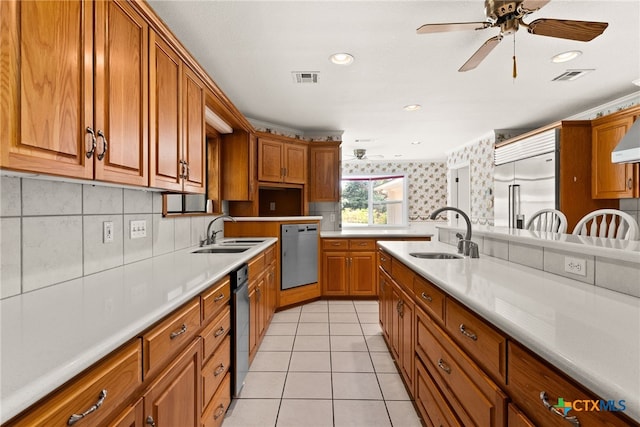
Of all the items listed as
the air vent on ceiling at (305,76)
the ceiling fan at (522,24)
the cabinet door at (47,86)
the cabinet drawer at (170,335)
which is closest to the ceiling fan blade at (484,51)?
the ceiling fan at (522,24)

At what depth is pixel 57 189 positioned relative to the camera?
1.28 metres

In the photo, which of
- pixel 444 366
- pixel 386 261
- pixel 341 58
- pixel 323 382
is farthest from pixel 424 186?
pixel 444 366

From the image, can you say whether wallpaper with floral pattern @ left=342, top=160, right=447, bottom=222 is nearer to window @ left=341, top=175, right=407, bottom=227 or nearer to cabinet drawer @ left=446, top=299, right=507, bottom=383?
window @ left=341, top=175, right=407, bottom=227

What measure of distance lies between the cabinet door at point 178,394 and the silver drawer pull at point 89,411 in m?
0.22

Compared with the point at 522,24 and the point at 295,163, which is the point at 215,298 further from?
the point at 295,163

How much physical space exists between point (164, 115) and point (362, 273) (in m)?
3.28

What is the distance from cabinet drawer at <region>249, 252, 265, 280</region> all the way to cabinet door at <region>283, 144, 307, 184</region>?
171 cm

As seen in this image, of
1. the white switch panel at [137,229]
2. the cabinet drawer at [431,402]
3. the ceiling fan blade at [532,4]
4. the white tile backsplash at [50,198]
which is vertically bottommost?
the cabinet drawer at [431,402]

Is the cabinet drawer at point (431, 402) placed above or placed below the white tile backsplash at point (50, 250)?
below

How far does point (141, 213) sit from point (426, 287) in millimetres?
1746

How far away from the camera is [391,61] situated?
2.48m

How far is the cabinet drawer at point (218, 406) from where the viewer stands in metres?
1.43

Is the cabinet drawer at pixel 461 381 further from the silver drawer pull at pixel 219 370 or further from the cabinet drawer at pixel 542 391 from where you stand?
the silver drawer pull at pixel 219 370

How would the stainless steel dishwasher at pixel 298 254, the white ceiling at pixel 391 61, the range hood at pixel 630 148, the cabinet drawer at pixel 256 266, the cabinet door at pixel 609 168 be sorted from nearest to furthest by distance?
the white ceiling at pixel 391 61 → the cabinet drawer at pixel 256 266 → the range hood at pixel 630 148 → the cabinet door at pixel 609 168 → the stainless steel dishwasher at pixel 298 254
